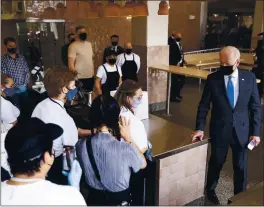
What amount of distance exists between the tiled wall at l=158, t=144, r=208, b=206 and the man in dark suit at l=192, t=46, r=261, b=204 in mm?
152

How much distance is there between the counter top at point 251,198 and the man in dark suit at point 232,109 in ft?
2.52

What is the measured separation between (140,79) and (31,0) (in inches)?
178

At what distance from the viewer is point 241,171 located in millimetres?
2900

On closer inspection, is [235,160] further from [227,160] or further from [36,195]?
[36,195]

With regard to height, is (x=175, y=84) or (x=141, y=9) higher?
(x=141, y=9)

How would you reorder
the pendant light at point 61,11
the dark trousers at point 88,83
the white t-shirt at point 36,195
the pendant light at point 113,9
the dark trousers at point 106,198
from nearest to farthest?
the white t-shirt at point 36,195 → the dark trousers at point 106,198 → the pendant light at point 113,9 → the dark trousers at point 88,83 → the pendant light at point 61,11

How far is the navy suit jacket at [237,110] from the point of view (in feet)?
8.79

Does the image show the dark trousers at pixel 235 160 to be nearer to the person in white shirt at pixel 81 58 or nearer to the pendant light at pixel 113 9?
the person in white shirt at pixel 81 58

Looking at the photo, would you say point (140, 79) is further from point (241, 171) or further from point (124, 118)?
point (124, 118)

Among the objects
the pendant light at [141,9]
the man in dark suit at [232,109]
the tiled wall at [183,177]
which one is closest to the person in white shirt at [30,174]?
the tiled wall at [183,177]

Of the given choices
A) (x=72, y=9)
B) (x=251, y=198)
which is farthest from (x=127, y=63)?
(x=251, y=198)

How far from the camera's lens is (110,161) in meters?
1.82

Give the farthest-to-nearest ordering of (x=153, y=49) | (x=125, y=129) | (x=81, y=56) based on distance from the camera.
→ 1. (x=153, y=49)
2. (x=81, y=56)
3. (x=125, y=129)

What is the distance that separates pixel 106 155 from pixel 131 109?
0.57m
